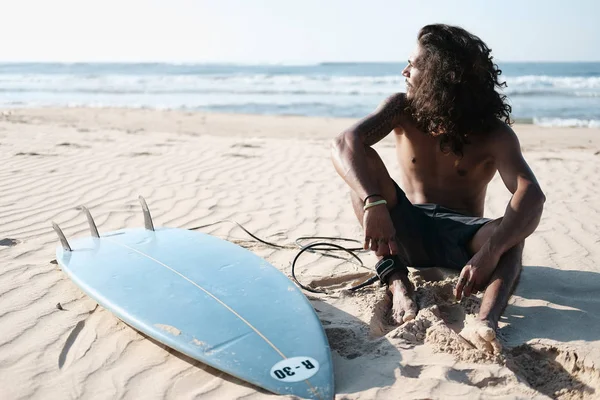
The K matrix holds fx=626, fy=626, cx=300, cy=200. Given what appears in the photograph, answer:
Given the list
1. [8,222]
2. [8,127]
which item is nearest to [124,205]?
[8,222]

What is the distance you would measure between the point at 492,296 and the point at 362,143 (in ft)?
3.03

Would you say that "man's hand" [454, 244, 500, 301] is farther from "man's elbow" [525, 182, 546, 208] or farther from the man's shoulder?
the man's shoulder

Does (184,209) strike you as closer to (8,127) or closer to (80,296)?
(80,296)

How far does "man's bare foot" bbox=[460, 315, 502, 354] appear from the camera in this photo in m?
2.32

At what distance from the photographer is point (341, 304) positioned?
2938mm

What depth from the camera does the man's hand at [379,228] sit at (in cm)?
275

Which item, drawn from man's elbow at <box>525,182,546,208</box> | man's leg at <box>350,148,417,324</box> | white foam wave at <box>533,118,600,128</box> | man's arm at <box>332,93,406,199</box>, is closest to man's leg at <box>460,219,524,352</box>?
man's elbow at <box>525,182,546,208</box>

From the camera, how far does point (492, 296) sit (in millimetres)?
2557

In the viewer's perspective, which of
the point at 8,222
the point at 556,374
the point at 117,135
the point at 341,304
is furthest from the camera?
the point at 117,135

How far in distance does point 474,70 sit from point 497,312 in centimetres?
112

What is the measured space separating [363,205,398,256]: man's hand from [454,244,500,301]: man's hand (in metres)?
0.33

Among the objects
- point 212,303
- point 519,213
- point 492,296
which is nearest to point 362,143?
point 519,213

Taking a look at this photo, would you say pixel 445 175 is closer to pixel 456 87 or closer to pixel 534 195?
pixel 456 87

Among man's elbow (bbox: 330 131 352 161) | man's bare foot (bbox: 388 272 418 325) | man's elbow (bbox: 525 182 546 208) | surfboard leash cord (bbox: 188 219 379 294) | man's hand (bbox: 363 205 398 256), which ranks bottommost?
surfboard leash cord (bbox: 188 219 379 294)
